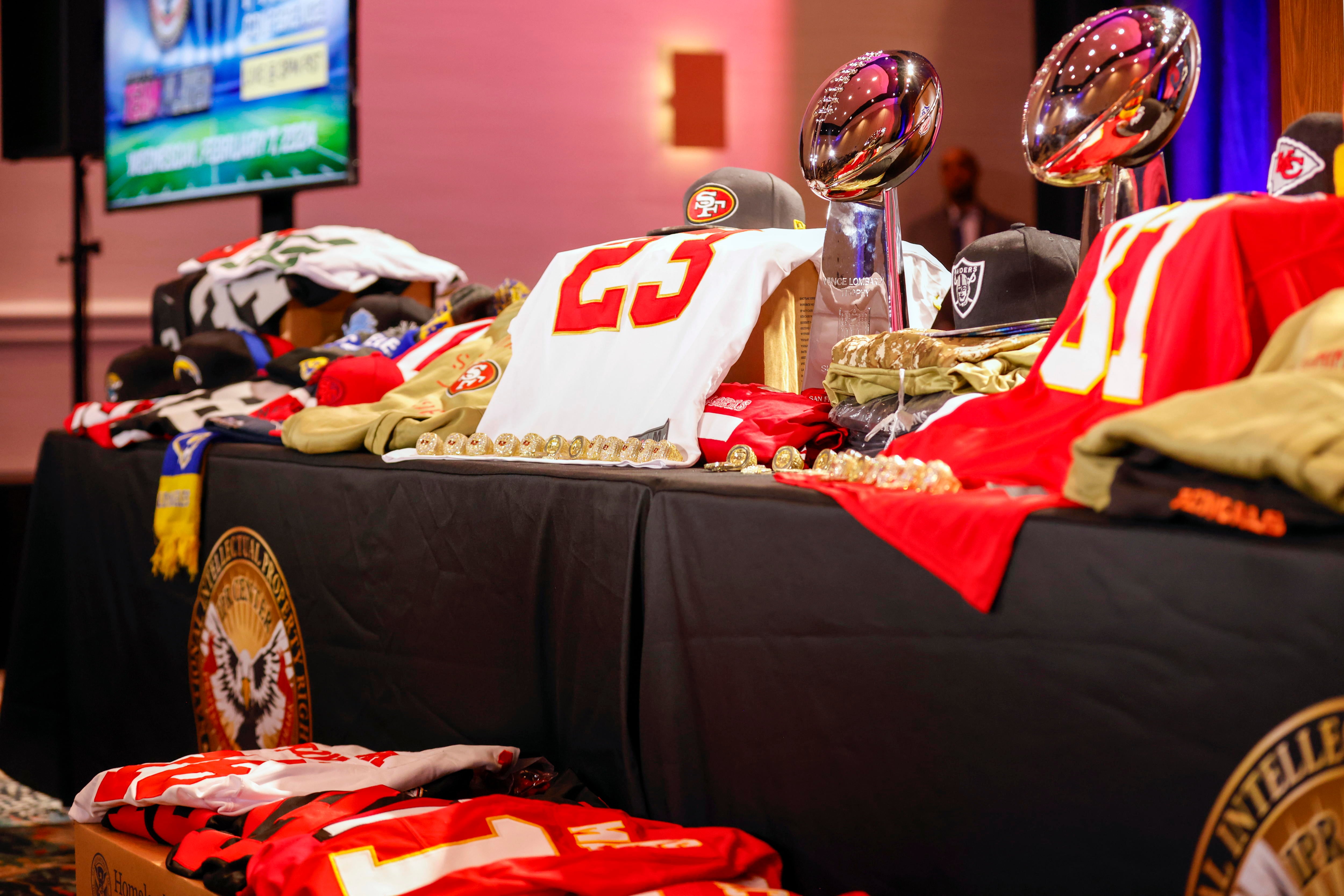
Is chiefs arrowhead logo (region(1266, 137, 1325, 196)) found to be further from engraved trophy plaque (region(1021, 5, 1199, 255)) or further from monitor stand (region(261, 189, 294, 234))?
monitor stand (region(261, 189, 294, 234))

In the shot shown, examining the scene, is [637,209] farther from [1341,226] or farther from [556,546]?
[1341,226]

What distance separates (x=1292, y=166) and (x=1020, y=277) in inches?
12.0

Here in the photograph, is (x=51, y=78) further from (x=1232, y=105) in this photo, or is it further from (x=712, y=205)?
(x=1232, y=105)

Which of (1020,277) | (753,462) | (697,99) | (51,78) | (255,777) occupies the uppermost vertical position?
(697,99)

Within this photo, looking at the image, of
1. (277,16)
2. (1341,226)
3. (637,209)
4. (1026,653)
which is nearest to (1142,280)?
(1341,226)

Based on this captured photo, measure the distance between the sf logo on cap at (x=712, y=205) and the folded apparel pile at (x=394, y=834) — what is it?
2.74 ft

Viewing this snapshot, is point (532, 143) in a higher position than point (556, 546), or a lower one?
higher

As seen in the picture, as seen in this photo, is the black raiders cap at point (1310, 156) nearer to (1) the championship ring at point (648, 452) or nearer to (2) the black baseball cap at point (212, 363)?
(1) the championship ring at point (648, 452)

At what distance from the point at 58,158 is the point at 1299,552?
4161 mm

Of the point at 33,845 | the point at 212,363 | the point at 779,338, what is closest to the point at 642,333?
the point at 779,338

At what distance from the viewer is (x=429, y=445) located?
5.42 ft

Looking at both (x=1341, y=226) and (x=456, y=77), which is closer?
(x=1341, y=226)

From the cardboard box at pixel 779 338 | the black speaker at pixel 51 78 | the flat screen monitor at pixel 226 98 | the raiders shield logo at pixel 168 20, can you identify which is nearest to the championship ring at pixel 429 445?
the cardboard box at pixel 779 338

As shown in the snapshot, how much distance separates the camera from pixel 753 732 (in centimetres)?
107
